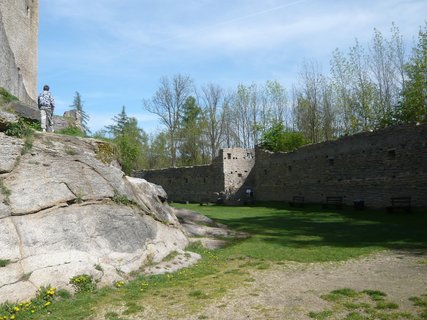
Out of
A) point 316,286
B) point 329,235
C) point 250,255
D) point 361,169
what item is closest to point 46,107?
point 250,255

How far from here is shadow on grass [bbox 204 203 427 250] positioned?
35.4ft

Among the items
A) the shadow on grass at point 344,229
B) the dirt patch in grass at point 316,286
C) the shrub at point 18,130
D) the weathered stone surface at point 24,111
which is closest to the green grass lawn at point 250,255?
the shadow on grass at point 344,229

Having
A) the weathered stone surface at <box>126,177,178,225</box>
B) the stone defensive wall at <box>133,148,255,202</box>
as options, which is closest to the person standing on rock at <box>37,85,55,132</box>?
the weathered stone surface at <box>126,177,178,225</box>

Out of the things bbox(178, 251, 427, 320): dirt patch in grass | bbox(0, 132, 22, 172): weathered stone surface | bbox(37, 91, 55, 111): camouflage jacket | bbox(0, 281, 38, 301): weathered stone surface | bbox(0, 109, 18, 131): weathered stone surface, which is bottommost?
bbox(178, 251, 427, 320): dirt patch in grass

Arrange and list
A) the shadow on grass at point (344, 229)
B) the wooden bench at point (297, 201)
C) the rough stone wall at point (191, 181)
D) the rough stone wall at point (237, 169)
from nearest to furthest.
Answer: the shadow on grass at point (344, 229) < the wooden bench at point (297, 201) < the rough stone wall at point (237, 169) < the rough stone wall at point (191, 181)

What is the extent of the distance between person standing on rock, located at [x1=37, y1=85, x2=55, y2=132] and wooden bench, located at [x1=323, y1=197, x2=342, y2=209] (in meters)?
13.5

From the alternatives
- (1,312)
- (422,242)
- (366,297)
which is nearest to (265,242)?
(422,242)

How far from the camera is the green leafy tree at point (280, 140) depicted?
29.7 metres

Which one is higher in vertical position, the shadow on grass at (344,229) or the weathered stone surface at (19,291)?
the shadow on grass at (344,229)

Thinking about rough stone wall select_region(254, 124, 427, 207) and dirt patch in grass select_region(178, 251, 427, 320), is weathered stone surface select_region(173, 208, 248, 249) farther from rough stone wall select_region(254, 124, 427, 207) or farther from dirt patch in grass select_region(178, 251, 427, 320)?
rough stone wall select_region(254, 124, 427, 207)

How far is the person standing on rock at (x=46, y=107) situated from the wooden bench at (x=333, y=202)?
532 inches

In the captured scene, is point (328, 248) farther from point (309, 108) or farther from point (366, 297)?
point (309, 108)

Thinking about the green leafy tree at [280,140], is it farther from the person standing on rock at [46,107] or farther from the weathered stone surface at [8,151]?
the weathered stone surface at [8,151]

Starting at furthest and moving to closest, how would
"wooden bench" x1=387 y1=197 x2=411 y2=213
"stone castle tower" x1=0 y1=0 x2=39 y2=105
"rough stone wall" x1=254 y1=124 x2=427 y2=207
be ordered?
"stone castle tower" x1=0 y1=0 x2=39 y2=105
"rough stone wall" x1=254 y1=124 x2=427 y2=207
"wooden bench" x1=387 y1=197 x2=411 y2=213
